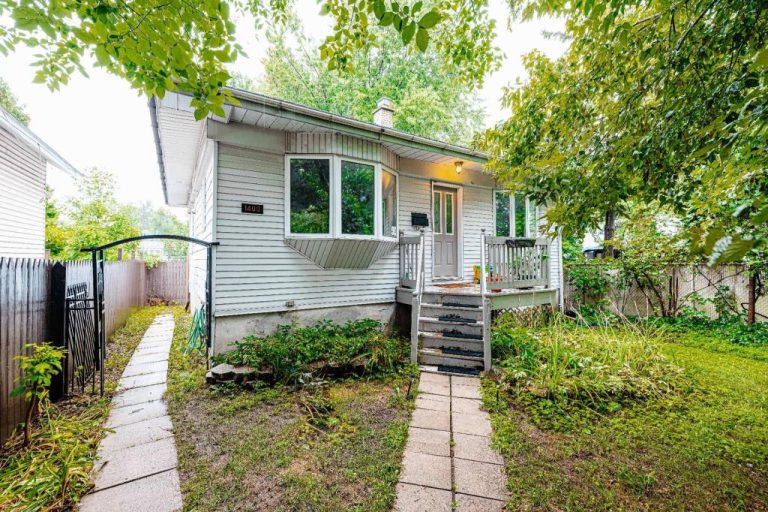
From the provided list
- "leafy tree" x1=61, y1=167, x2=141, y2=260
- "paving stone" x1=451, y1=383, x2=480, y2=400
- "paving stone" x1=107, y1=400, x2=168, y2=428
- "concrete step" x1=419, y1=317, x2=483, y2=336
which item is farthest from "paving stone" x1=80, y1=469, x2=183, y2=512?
"leafy tree" x1=61, y1=167, x2=141, y2=260

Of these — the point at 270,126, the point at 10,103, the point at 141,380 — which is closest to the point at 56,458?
the point at 141,380

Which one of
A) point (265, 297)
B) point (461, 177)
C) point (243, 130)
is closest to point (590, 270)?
point (461, 177)

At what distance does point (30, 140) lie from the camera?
300 inches

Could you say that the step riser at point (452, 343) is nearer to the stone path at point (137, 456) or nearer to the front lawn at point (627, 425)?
the front lawn at point (627, 425)

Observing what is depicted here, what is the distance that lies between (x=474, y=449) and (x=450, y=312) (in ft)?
8.84

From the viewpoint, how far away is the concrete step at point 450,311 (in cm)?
532

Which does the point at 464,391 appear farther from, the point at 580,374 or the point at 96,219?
the point at 96,219

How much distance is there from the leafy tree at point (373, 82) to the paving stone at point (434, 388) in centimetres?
1306

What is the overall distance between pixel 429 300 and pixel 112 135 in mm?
55446

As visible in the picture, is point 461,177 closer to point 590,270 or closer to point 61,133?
point 590,270

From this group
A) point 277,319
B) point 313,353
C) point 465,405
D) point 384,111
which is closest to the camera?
point 465,405

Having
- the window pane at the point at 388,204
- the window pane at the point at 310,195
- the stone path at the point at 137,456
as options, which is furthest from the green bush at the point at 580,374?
the window pane at the point at 310,195

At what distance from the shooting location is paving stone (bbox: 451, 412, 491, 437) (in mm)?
3261

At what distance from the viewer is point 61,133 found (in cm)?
4397
